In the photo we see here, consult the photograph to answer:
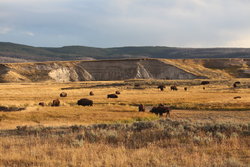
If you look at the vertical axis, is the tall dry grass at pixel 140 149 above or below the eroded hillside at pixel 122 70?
above

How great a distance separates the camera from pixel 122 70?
12356 centimetres

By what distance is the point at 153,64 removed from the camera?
122812 mm

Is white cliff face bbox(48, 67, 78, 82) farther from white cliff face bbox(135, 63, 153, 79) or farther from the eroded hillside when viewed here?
white cliff face bbox(135, 63, 153, 79)

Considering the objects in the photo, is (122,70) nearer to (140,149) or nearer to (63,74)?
(63,74)

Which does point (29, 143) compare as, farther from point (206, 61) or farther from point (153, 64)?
point (206, 61)

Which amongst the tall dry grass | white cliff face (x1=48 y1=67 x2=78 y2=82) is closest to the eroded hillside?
white cliff face (x1=48 y1=67 x2=78 y2=82)

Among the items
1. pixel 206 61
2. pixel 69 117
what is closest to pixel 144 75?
pixel 206 61

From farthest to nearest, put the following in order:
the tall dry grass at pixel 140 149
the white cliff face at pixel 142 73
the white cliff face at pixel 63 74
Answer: the white cliff face at pixel 142 73
the white cliff face at pixel 63 74
the tall dry grass at pixel 140 149

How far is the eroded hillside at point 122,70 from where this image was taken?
113m

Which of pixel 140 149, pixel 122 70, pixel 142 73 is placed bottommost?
pixel 142 73

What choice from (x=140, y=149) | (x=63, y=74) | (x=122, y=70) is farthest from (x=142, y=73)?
(x=140, y=149)

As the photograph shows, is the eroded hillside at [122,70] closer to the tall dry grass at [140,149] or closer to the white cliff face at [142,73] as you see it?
the white cliff face at [142,73]

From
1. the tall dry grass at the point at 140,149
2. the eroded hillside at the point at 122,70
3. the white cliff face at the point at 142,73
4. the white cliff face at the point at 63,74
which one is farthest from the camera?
the white cliff face at the point at 142,73

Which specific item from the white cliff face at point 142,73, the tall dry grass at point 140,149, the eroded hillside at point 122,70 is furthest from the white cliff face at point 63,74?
the tall dry grass at point 140,149
